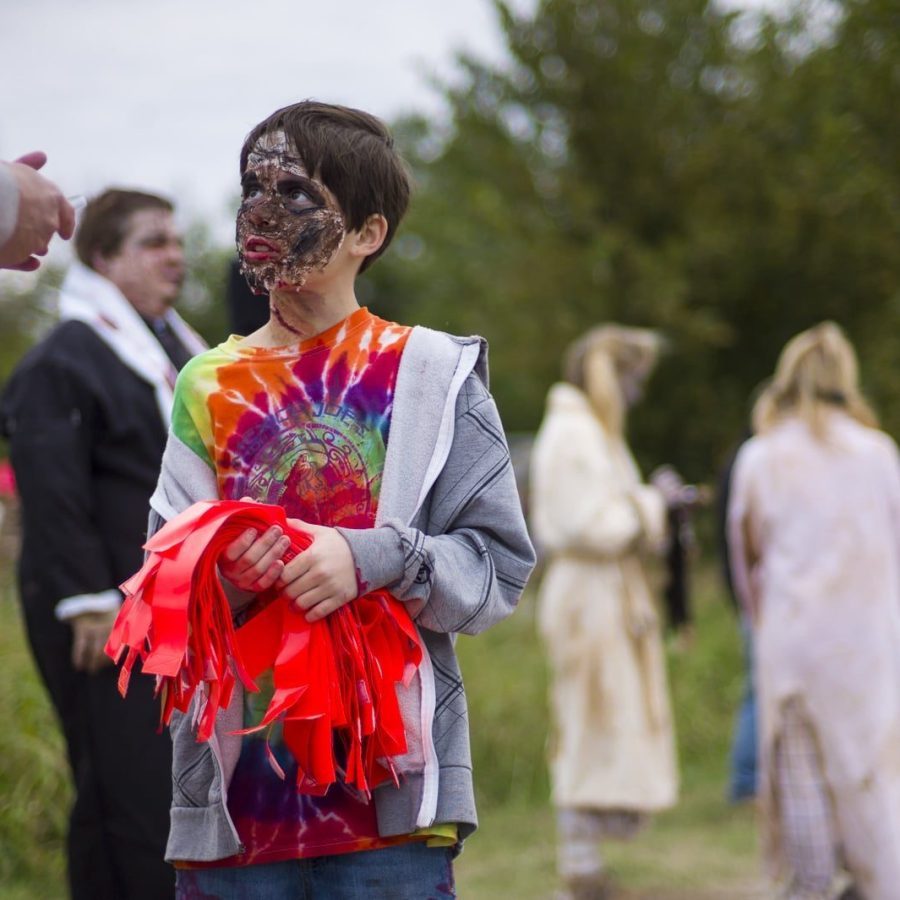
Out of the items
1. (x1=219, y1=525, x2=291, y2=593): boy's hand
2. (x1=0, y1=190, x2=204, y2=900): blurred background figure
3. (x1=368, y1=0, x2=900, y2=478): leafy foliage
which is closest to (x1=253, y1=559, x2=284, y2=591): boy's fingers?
(x1=219, y1=525, x2=291, y2=593): boy's hand

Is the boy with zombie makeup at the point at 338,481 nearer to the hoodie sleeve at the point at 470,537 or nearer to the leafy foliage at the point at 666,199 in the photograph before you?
the hoodie sleeve at the point at 470,537

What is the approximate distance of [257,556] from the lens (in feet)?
7.06

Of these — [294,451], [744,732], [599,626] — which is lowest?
[744,732]

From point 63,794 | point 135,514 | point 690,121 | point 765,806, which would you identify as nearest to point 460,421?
point 135,514

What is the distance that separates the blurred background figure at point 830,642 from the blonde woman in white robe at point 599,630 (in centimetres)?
91

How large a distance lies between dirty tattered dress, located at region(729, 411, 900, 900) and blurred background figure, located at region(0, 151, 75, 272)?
3485 mm

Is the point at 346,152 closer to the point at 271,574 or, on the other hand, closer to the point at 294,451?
the point at 294,451

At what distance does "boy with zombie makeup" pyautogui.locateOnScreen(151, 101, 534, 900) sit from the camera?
2287 mm

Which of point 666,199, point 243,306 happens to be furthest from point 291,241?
point 666,199

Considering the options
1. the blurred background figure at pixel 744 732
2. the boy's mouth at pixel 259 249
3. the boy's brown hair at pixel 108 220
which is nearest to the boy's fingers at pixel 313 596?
the boy's mouth at pixel 259 249

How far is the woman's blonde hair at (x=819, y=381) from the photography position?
18.2ft

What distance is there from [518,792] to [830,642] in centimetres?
292

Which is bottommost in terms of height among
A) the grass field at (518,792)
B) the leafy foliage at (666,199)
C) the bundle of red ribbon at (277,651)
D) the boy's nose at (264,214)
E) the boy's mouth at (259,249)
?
the grass field at (518,792)

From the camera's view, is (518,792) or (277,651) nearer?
(277,651)
